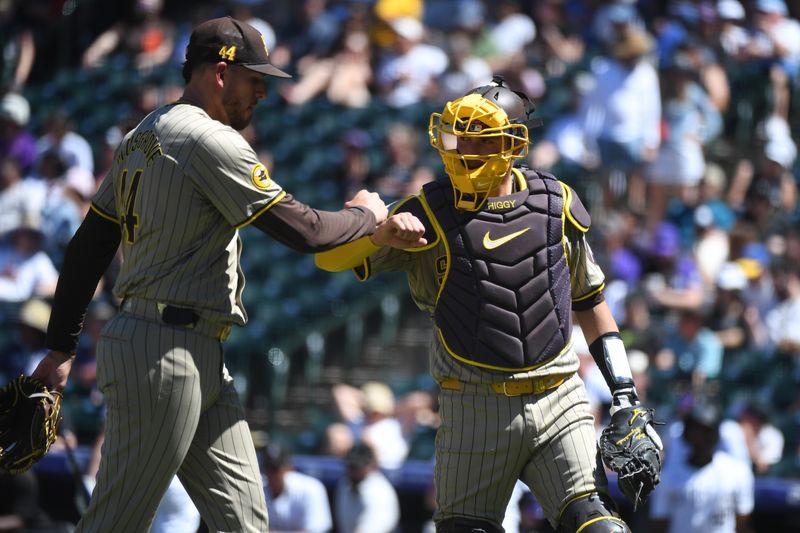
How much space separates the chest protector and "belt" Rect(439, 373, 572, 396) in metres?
0.05

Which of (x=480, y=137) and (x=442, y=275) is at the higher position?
(x=480, y=137)

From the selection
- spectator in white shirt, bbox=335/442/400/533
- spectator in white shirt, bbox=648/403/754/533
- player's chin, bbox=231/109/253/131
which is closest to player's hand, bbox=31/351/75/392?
player's chin, bbox=231/109/253/131

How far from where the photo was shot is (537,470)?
185 inches

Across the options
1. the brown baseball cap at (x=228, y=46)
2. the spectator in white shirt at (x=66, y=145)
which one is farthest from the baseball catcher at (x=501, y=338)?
the spectator in white shirt at (x=66, y=145)

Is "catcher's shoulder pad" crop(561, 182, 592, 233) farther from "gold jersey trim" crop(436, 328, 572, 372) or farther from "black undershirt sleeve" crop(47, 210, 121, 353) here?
"black undershirt sleeve" crop(47, 210, 121, 353)

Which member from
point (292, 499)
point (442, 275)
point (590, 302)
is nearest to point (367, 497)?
point (292, 499)

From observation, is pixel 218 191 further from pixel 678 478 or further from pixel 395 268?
pixel 678 478

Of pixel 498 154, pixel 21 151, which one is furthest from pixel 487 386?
pixel 21 151

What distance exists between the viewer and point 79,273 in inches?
184

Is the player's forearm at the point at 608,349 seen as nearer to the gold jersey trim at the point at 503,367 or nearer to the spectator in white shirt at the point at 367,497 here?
the gold jersey trim at the point at 503,367

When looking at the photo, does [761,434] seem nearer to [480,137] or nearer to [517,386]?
[517,386]

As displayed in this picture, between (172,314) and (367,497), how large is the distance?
4.04 meters

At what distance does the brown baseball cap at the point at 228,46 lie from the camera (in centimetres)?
453

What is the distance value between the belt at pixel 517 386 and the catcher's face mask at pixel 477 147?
22.9 inches
